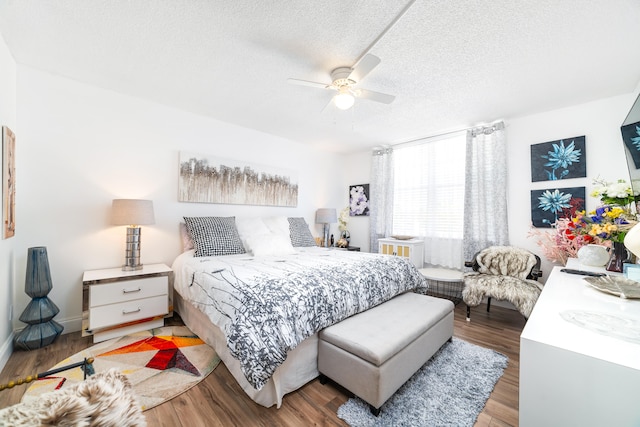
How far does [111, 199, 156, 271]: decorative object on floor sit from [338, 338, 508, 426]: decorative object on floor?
237cm

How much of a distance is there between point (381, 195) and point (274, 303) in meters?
3.33

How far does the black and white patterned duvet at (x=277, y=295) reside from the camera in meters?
1.44

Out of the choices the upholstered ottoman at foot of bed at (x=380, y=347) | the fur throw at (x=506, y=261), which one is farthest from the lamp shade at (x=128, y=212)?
the fur throw at (x=506, y=261)

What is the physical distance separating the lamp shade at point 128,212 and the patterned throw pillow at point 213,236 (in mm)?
487

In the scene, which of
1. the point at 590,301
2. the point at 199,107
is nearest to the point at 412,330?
the point at 590,301

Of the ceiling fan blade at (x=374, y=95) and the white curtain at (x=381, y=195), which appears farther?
the white curtain at (x=381, y=195)

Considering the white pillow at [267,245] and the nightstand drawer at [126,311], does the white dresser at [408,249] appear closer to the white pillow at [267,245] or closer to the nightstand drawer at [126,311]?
the white pillow at [267,245]

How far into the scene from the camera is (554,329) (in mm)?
877

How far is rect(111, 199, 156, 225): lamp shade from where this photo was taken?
241 cm

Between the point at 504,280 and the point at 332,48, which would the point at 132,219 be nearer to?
the point at 332,48

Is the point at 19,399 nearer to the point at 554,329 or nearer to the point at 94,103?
the point at 94,103

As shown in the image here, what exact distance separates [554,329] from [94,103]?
3842 millimetres

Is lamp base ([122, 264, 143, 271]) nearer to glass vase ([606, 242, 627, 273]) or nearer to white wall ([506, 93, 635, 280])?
glass vase ([606, 242, 627, 273])

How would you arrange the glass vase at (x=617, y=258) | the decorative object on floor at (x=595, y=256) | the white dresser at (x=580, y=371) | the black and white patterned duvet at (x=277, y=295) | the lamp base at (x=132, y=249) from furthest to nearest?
the lamp base at (x=132, y=249)
the decorative object on floor at (x=595, y=256)
the glass vase at (x=617, y=258)
the black and white patterned duvet at (x=277, y=295)
the white dresser at (x=580, y=371)
